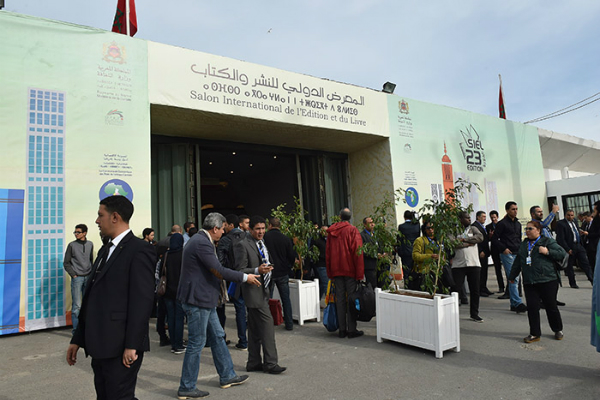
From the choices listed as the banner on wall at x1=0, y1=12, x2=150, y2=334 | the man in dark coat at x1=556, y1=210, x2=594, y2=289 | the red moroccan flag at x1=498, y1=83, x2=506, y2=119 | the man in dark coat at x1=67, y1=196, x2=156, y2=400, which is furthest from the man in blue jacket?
the red moroccan flag at x1=498, y1=83, x2=506, y2=119

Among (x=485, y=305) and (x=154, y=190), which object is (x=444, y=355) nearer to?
(x=485, y=305)

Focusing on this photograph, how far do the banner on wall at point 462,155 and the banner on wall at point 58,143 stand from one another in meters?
7.06

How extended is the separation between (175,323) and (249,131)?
5860 mm

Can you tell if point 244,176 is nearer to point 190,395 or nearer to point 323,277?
point 323,277

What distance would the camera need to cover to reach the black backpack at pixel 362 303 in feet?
16.1

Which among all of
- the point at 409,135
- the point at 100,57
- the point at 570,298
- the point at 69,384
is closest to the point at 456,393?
the point at 69,384

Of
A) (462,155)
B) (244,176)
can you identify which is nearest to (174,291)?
(462,155)

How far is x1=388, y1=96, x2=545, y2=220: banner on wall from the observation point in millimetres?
11219

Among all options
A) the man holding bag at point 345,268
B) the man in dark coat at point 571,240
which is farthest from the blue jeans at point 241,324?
the man in dark coat at point 571,240

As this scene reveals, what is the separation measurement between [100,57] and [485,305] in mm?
8288

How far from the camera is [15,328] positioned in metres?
6.03

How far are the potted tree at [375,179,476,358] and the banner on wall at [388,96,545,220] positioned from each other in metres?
6.20

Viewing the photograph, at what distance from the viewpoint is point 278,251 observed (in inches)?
220

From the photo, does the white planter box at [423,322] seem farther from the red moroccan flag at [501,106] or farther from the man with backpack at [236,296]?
the red moroccan flag at [501,106]
